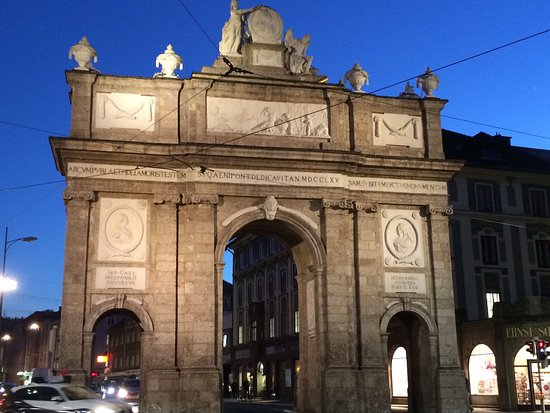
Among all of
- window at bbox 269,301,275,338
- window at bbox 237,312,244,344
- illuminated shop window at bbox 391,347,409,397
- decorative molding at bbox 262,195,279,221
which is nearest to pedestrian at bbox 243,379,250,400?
window at bbox 269,301,275,338

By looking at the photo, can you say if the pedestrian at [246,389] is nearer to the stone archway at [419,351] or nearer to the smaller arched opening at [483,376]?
the smaller arched opening at [483,376]

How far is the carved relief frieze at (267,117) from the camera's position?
1133 inches

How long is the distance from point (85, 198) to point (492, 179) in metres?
27.2

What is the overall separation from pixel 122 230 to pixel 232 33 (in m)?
8.93

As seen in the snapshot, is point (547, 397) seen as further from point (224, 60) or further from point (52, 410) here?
point (52, 410)

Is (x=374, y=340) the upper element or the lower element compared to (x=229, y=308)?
lower

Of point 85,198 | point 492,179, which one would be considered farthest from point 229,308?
point 85,198

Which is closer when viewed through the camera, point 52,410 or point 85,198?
point 52,410

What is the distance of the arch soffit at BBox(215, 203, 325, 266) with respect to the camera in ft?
91.6

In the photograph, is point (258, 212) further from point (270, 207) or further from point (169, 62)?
point (169, 62)

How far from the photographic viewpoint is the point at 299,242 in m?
30.1

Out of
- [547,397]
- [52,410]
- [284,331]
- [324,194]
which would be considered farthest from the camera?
[284,331]

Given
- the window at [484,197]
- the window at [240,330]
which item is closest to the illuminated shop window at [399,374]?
the window at [484,197]

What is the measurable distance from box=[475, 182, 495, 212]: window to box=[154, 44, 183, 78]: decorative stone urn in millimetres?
22680
